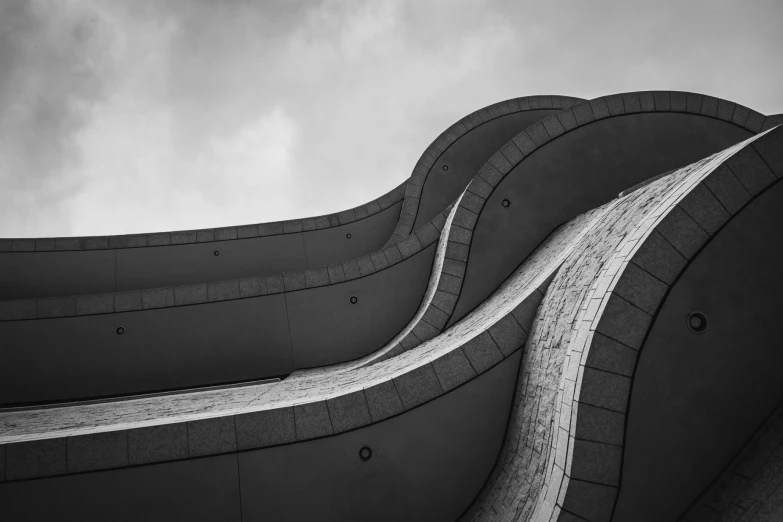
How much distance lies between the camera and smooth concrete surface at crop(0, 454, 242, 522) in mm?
4801

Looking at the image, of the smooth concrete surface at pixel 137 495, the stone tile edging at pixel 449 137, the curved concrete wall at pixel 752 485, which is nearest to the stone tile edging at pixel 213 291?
the stone tile edging at pixel 449 137

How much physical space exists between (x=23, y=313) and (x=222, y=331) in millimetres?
4194

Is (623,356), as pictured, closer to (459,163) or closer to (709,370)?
(709,370)

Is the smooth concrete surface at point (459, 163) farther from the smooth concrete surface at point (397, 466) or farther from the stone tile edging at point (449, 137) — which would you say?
the smooth concrete surface at point (397, 466)

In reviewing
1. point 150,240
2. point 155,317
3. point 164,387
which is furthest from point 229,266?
point 164,387

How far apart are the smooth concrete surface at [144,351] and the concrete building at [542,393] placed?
112mm

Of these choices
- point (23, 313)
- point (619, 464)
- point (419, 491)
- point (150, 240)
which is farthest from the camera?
point (150, 240)

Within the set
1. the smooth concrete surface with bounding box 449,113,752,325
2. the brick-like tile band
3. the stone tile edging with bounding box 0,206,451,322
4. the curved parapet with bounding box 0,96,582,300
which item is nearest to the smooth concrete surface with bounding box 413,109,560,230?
the curved parapet with bounding box 0,96,582,300

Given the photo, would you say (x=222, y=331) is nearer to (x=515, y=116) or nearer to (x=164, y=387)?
(x=164, y=387)

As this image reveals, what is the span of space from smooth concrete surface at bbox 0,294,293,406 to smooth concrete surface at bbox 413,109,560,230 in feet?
19.5

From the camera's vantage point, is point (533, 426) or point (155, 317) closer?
point (533, 426)

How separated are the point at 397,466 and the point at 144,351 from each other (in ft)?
23.9

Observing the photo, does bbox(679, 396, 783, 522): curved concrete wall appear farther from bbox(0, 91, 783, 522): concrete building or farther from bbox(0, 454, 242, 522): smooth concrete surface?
bbox(0, 454, 242, 522): smooth concrete surface

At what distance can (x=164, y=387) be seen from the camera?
33.0 feet
